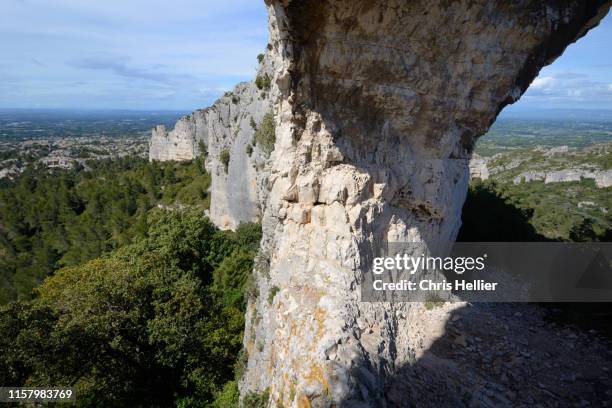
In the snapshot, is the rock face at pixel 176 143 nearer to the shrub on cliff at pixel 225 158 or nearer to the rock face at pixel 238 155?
the rock face at pixel 238 155

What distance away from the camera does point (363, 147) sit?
27.1 ft

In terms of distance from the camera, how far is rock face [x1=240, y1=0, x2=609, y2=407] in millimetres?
6621

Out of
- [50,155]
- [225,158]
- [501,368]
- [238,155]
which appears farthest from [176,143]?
[50,155]

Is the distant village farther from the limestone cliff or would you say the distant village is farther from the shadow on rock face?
the shadow on rock face

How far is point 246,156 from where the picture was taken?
2184 centimetres

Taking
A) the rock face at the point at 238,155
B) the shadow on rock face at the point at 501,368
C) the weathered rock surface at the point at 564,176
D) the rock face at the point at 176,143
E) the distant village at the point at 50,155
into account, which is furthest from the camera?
the distant village at the point at 50,155

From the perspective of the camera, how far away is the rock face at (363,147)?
6621 mm

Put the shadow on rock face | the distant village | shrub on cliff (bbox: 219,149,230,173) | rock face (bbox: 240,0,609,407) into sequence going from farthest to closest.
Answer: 1. the distant village
2. shrub on cliff (bbox: 219,149,230,173)
3. the shadow on rock face
4. rock face (bbox: 240,0,609,407)

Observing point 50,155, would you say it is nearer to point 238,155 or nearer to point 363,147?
point 238,155

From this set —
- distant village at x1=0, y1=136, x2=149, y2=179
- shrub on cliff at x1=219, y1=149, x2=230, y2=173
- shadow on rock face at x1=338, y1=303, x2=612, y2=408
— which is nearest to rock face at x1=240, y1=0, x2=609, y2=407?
shadow on rock face at x1=338, y1=303, x2=612, y2=408

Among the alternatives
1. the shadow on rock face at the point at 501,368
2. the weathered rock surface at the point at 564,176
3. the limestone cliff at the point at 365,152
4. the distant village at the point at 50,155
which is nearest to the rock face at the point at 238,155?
the limestone cliff at the point at 365,152

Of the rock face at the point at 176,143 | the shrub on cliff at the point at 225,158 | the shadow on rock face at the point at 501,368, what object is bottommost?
the shadow on rock face at the point at 501,368

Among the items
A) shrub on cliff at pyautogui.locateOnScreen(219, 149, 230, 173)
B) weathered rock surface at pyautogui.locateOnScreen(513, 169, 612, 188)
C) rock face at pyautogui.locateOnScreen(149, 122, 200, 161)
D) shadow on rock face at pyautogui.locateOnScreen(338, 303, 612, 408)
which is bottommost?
shadow on rock face at pyautogui.locateOnScreen(338, 303, 612, 408)

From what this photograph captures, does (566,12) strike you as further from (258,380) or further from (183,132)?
(183,132)
